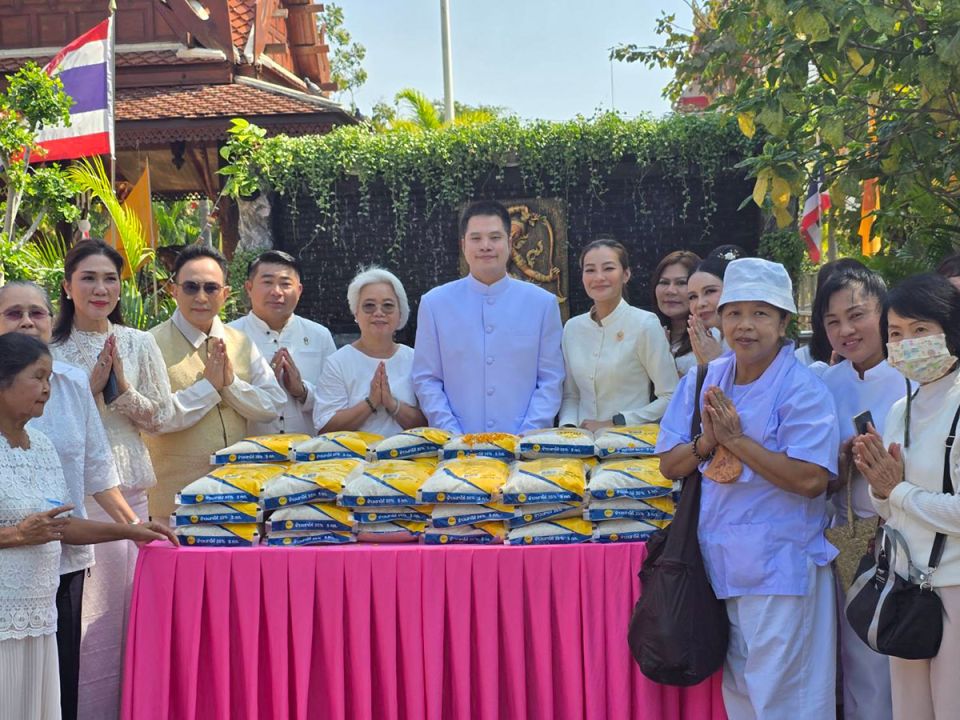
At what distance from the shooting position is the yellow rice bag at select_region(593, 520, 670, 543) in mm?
3250

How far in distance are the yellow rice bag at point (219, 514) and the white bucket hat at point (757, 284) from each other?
67.1 inches

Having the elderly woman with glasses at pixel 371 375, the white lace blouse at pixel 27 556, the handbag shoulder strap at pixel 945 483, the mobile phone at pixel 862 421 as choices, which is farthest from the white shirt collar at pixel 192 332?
the handbag shoulder strap at pixel 945 483

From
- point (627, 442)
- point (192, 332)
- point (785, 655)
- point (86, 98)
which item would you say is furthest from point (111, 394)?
point (86, 98)

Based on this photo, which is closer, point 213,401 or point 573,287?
point 213,401

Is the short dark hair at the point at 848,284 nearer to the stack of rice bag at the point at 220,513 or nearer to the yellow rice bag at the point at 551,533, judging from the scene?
the yellow rice bag at the point at 551,533

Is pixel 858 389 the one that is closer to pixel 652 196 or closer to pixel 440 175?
pixel 652 196

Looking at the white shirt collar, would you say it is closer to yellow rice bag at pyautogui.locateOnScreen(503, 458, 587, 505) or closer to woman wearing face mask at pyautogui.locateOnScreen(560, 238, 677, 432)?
woman wearing face mask at pyautogui.locateOnScreen(560, 238, 677, 432)

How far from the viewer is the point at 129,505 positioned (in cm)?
372

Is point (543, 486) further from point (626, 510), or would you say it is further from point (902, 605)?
point (902, 605)

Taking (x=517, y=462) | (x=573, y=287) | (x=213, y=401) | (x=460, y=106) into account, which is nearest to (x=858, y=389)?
(x=517, y=462)

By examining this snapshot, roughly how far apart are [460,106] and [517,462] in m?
24.0

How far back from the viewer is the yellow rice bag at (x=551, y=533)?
10.7ft

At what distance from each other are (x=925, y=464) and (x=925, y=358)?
0.96ft

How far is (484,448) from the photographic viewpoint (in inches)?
144
